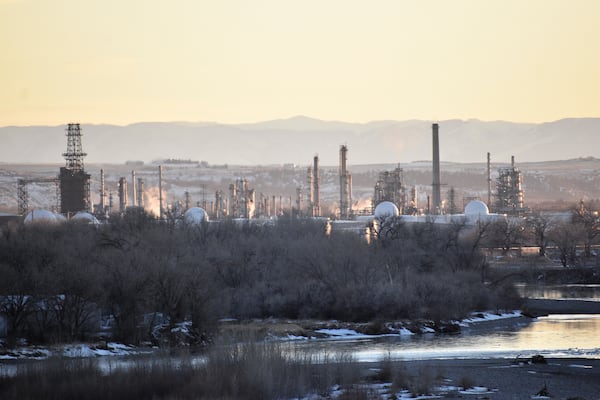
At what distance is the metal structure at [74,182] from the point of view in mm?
88312

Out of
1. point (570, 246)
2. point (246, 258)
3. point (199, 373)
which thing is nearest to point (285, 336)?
point (246, 258)

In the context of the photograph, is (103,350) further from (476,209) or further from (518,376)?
(476,209)

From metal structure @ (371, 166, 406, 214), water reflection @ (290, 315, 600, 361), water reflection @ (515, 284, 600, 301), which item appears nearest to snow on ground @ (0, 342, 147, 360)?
water reflection @ (290, 315, 600, 361)

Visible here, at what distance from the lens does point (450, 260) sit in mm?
61906

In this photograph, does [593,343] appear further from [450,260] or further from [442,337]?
[450,260]

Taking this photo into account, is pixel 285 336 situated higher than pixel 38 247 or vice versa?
pixel 38 247

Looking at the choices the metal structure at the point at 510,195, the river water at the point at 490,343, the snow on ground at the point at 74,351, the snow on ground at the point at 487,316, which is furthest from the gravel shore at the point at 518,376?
the metal structure at the point at 510,195

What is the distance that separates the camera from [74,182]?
89.2m

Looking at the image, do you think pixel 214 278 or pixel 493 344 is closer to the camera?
pixel 493 344

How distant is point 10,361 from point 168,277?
9860 millimetres

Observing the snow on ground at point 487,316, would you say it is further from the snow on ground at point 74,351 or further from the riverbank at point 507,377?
the snow on ground at point 74,351

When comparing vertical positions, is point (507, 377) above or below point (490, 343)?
above

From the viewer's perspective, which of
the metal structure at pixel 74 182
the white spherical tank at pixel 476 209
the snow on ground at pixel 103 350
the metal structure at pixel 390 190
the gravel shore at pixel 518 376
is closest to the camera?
the gravel shore at pixel 518 376

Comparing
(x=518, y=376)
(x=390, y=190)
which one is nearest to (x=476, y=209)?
(x=390, y=190)
